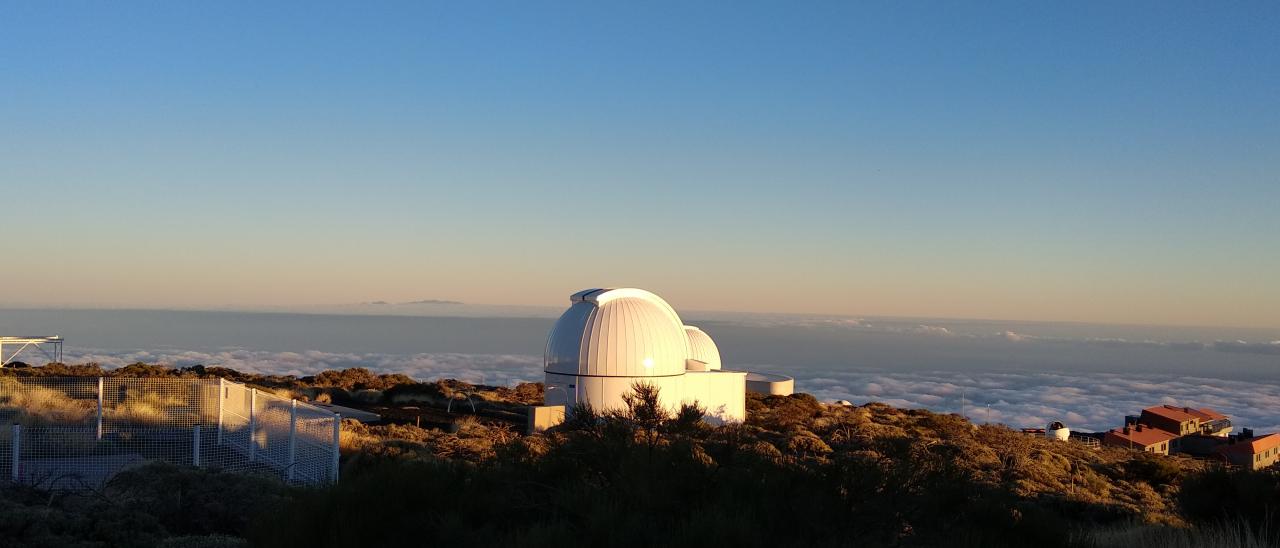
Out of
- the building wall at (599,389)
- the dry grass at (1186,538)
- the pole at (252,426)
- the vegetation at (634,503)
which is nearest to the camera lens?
the vegetation at (634,503)

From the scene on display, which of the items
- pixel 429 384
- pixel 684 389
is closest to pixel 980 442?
pixel 684 389

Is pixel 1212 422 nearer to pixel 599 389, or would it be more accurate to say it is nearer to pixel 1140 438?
pixel 1140 438

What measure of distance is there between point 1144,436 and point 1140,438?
604mm

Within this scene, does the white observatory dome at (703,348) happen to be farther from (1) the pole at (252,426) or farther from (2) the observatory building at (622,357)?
(1) the pole at (252,426)

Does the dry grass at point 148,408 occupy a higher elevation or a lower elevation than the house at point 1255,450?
higher

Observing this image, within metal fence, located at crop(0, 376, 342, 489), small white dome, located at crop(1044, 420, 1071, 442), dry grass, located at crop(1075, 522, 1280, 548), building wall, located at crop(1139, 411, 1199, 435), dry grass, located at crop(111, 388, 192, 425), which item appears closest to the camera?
dry grass, located at crop(1075, 522, 1280, 548)

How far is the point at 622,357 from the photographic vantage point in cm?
1995

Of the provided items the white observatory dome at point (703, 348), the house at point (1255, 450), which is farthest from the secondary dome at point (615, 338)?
the house at point (1255, 450)

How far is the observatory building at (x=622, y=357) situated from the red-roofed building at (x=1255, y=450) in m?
18.0

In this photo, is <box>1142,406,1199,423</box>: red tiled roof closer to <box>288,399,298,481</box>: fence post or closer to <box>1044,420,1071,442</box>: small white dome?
<box>1044,420,1071,442</box>: small white dome

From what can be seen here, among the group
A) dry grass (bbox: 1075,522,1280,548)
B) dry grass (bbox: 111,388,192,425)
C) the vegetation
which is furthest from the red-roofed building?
dry grass (bbox: 111,388,192,425)

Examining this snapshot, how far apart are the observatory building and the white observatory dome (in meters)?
5.28

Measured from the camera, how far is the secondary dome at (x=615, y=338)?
788 inches

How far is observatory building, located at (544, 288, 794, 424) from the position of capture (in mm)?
19984
